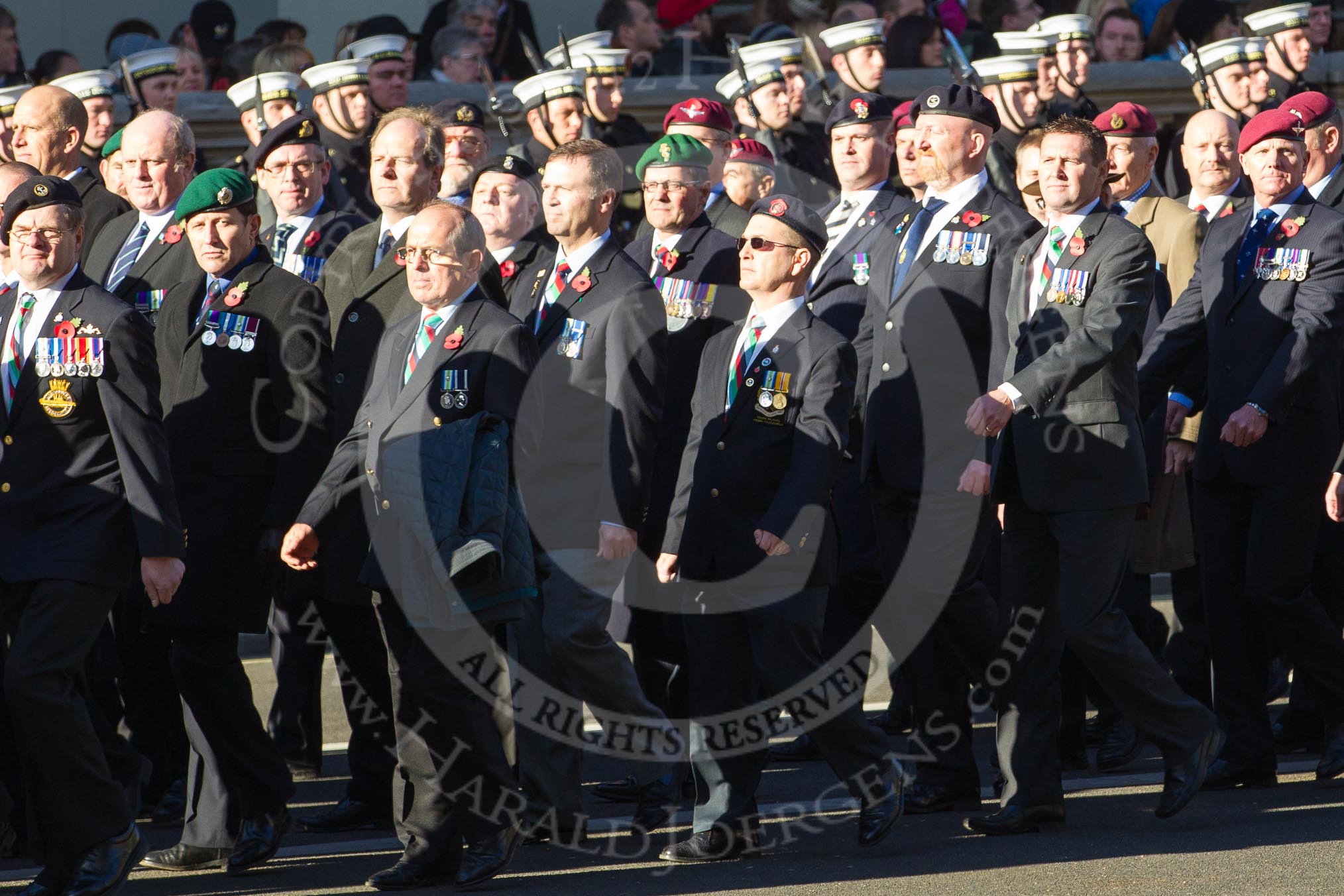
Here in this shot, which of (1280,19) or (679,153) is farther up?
(1280,19)

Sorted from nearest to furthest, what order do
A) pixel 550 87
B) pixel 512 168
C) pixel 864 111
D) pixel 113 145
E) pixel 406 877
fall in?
pixel 406 877
pixel 512 168
pixel 864 111
pixel 113 145
pixel 550 87

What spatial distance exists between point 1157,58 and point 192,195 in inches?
272

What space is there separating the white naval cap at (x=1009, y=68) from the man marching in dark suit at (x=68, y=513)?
5064mm

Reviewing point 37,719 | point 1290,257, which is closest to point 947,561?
point 1290,257

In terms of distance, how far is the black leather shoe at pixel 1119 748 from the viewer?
7.09 metres

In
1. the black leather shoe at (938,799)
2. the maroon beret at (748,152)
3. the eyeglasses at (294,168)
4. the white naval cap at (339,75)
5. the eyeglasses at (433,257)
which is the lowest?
the black leather shoe at (938,799)

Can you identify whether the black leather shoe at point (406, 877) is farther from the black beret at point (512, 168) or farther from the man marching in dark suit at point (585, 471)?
the black beret at point (512, 168)

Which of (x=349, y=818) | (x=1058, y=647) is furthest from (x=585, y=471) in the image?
(x=1058, y=647)

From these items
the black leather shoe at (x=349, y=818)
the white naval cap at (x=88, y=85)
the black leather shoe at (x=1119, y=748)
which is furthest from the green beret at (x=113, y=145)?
the black leather shoe at (x=1119, y=748)

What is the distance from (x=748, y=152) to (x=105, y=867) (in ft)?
11.9

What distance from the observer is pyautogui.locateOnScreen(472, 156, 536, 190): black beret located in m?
7.07

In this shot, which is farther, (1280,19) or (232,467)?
(1280,19)

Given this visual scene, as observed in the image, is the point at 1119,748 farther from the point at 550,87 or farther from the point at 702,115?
the point at 550,87

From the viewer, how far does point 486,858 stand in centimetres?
568
